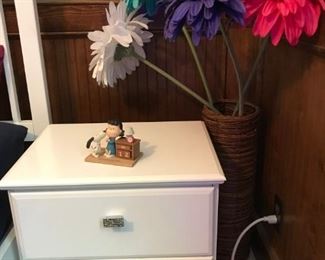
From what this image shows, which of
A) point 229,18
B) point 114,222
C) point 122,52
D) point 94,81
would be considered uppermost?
point 229,18

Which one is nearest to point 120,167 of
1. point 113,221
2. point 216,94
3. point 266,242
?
point 113,221

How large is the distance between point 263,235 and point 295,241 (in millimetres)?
335

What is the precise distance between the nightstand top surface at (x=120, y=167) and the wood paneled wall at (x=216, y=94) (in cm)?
22

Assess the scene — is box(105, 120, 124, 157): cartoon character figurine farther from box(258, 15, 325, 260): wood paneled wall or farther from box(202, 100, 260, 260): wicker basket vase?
box(258, 15, 325, 260): wood paneled wall

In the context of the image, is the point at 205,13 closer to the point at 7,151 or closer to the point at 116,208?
the point at 116,208

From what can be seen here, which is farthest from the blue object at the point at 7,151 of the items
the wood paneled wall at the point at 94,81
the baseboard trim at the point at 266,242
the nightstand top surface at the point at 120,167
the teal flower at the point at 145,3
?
the baseboard trim at the point at 266,242

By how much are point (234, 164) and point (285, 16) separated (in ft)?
1.75

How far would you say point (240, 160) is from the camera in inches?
49.6

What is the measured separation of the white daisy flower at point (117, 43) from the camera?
1124mm

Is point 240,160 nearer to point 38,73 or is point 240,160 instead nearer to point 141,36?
point 141,36

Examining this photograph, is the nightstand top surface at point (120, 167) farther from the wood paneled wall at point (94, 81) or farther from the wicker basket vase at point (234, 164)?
the wood paneled wall at point (94, 81)

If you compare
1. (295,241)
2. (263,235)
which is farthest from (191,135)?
(263,235)

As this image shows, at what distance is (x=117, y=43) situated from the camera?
3.85 ft

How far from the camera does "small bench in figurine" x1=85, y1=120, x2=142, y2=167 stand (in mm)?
1028
